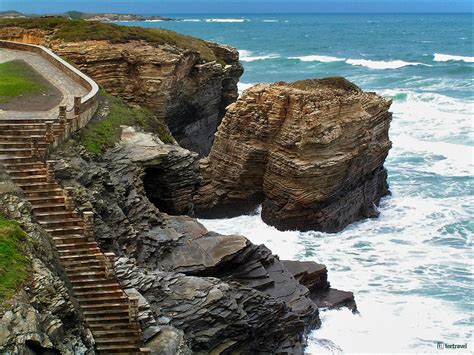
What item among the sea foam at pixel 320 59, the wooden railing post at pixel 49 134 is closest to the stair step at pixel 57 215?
the wooden railing post at pixel 49 134

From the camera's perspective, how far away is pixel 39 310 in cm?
1386

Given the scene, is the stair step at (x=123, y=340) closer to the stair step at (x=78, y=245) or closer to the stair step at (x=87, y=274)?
the stair step at (x=87, y=274)

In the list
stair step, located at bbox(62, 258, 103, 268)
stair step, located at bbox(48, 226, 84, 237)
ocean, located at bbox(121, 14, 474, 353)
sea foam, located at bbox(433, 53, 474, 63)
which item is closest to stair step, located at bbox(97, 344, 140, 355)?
stair step, located at bbox(62, 258, 103, 268)

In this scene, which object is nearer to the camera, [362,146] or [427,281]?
[427,281]

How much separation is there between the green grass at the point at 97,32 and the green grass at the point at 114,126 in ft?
41.5

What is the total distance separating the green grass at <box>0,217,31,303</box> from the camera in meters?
13.5

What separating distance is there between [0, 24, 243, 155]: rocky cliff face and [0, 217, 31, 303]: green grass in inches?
965

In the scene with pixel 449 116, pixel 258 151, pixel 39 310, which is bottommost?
pixel 449 116

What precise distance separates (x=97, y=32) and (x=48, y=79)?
13.6m

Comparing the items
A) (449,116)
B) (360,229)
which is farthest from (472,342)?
(449,116)

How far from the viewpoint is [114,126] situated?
2684 cm

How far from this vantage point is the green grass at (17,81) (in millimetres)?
26906

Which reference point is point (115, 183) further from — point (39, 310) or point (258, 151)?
point (258, 151)

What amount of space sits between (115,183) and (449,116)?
148 ft
